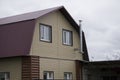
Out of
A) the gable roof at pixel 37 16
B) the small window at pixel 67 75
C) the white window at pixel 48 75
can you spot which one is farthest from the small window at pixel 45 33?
the small window at pixel 67 75

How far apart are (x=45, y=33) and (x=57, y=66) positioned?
2.55 m

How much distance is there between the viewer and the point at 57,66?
25844 mm

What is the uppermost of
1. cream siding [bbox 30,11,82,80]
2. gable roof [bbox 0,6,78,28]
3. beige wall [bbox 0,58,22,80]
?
gable roof [bbox 0,6,78,28]

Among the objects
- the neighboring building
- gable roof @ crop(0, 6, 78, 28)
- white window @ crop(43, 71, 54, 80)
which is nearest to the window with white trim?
the neighboring building

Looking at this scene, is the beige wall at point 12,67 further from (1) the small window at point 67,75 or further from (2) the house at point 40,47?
(1) the small window at point 67,75

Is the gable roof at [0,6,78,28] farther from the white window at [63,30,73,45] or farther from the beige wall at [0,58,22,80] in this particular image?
the beige wall at [0,58,22,80]

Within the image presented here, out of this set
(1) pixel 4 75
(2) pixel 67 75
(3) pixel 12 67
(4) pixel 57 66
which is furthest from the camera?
(2) pixel 67 75

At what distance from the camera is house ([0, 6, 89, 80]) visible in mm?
23312

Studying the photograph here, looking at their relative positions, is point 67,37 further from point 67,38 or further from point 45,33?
point 45,33

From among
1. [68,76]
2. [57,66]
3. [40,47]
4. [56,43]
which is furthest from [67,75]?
[40,47]

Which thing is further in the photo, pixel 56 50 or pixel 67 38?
pixel 67 38

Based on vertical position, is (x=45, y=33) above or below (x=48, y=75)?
above

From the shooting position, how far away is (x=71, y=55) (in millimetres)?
27734

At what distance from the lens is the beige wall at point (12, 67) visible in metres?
23.3
